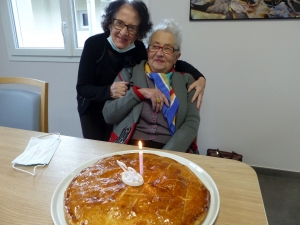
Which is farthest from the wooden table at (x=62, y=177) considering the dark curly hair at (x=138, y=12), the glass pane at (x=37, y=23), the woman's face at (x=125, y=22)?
the glass pane at (x=37, y=23)

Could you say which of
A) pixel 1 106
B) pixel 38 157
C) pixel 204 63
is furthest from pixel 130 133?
pixel 204 63

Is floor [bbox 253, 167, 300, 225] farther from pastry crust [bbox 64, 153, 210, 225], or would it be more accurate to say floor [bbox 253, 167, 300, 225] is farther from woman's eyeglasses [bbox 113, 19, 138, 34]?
woman's eyeglasses [bbox 113, 19, 138, 34]

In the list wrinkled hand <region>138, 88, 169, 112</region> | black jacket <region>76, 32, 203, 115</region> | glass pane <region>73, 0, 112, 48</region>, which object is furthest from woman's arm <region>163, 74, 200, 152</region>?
glass pane <region>73, 0, 112, 48</region>

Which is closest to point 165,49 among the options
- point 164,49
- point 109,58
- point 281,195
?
point 164,49

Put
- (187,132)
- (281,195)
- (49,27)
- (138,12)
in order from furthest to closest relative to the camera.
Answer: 1. (49,27)
2. (281,195)
3. (138,12)
4. (187,132)

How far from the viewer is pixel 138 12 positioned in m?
1.48

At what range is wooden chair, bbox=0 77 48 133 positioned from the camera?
4.50 feet

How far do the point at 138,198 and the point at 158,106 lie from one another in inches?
28.3

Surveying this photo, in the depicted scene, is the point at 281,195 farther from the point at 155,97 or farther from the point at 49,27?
the point at 49,27

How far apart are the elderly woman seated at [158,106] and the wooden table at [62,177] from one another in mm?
316

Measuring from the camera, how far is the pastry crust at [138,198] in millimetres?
572

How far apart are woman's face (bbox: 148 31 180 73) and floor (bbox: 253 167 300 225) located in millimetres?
1361

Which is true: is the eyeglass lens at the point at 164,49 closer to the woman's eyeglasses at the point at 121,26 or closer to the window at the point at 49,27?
the woman's eyeglasses at the point at 121,26

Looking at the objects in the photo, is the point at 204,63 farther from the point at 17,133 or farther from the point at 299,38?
the point at 17,133
